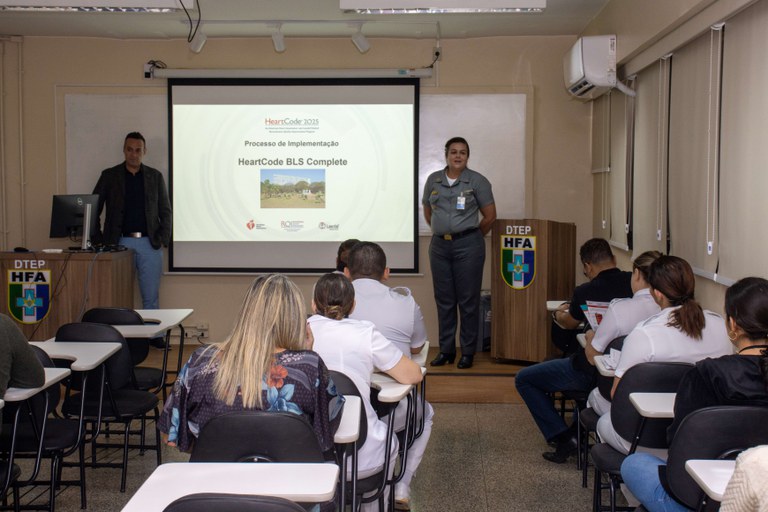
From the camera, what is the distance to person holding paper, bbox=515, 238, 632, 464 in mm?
4285

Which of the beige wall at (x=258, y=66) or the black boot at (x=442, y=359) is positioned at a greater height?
the beige wall at (x=258, y=66)

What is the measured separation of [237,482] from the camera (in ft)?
6.73

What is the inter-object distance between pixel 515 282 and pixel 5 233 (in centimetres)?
448

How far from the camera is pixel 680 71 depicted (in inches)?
187

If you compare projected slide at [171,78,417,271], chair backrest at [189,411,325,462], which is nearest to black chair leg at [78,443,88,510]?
chair backrest at [189,411,325,462]

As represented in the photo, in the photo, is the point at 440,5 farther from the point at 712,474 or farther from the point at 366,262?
the point at 712,474

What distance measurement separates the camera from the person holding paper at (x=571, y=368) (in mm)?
4285

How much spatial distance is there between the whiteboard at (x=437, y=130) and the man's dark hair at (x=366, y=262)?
354cm

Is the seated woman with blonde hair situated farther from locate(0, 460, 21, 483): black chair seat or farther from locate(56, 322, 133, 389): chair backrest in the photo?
locate(56, 322, 133, 389): chair backrest

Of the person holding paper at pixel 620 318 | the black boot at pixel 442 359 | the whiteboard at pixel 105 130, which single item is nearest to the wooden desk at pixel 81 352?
the person holding paper at pixel 620 318

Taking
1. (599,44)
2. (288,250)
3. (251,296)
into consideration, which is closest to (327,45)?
(288,250)

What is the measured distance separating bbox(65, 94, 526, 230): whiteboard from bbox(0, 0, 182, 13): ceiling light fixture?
75.3 inches

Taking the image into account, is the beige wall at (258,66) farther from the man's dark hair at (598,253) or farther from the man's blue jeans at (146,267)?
the man's dark hair at (598,253)

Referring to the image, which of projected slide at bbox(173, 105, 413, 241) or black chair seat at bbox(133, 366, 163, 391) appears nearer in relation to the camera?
black chair seat at bbox(133, 366, 163, 391)
